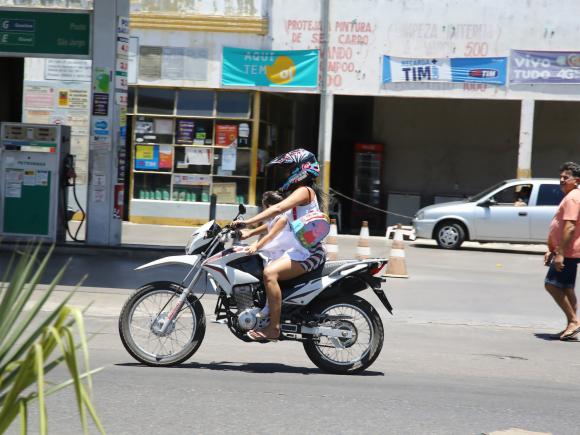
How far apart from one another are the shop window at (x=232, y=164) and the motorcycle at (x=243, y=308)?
15978mm

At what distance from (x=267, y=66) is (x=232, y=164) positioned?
2.57 m

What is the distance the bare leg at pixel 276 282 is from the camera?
739cm

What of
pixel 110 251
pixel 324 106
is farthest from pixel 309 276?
pixel 324 106

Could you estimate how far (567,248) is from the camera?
10047 mm

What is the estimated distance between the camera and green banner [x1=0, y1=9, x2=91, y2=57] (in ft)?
52.4

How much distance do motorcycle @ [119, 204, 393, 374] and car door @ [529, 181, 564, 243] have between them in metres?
12.9

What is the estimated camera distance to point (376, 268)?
760cm

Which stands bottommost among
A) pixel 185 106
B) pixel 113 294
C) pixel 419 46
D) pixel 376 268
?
pixel 113 294

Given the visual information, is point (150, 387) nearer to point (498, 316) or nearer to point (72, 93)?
point (498, 316)

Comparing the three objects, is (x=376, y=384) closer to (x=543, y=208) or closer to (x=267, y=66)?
(x=543, y=208)

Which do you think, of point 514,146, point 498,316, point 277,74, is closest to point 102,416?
point 498,316

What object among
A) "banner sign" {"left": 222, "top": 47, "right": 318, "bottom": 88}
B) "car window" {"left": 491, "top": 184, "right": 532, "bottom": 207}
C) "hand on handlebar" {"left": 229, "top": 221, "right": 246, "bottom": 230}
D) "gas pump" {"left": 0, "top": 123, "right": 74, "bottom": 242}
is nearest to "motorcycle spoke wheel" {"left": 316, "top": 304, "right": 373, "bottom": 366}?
"hand on handlebar" {"left": 229, "top": 221, "right": 246, "bottom": 230}

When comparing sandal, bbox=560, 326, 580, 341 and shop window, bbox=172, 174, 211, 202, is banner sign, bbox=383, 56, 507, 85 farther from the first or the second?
sandal, bbox=560, 326, 580, 341

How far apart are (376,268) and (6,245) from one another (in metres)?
9.91
